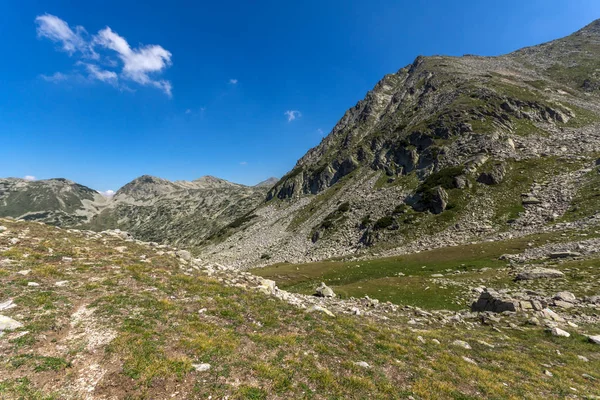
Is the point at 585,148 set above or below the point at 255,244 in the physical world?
above

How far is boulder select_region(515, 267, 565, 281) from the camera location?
75.7 ft

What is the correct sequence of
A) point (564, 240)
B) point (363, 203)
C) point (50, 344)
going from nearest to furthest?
point (50, 344) < point (564, 240) < point (363, 203)

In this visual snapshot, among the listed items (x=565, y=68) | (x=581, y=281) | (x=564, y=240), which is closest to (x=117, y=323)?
(x=581, y=281)

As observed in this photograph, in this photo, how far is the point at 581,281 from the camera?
70.2 feet

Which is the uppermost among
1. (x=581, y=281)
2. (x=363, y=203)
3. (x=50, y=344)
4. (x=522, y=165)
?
(x=522, y=165)

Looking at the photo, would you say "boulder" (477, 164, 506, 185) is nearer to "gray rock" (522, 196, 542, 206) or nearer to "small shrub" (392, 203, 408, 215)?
"gray rock" (522, 196, 542, 206)

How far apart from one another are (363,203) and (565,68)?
161 meters

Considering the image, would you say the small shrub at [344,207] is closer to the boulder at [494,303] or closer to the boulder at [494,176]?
the boulder at [494,176]

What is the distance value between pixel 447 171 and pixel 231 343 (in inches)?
2814

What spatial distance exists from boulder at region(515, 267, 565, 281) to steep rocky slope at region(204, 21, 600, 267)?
21914 millimetres

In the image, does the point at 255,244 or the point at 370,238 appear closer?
the point at 370,238

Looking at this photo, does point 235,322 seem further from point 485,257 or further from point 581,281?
point 485,257

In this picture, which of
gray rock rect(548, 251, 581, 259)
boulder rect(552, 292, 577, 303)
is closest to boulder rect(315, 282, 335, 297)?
boulder rect(552, 292, 577, 303)

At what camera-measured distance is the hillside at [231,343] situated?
→ 8117 mm
